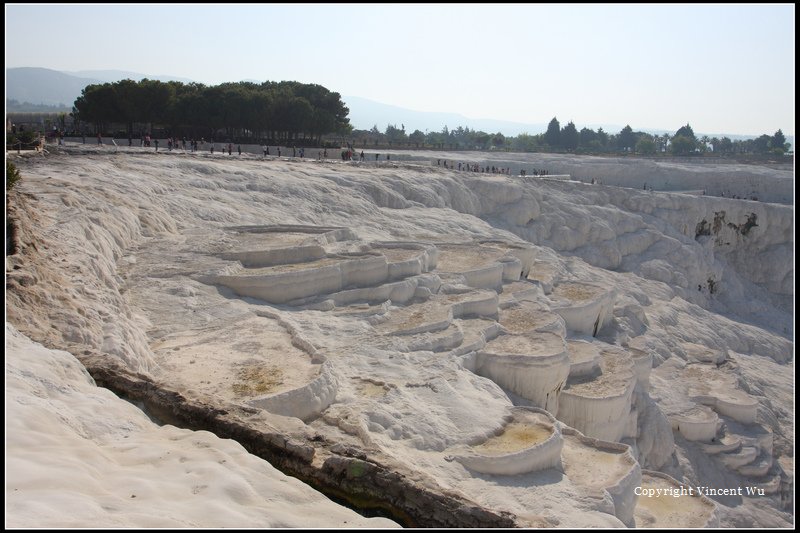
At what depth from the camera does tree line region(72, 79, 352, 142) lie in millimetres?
30953

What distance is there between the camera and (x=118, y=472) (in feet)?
13.5

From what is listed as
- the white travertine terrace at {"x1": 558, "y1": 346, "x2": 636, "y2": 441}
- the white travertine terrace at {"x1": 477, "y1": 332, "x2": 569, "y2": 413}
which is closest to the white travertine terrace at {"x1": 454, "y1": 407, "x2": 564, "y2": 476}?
the white travertine terrace at {"x1": 477, "y1": 332, "x2": 569, "y2": 413}

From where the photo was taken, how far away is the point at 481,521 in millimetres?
4418

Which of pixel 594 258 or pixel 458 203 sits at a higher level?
pixel 458 203

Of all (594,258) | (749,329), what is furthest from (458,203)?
(749,329)

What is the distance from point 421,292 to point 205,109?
23.4m

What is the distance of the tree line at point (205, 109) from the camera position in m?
31.0

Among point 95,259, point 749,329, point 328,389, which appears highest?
point 95,259

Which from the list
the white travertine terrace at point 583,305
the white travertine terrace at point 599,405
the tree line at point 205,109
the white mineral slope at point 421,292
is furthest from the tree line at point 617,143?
the white travertine terrace at point 599,405

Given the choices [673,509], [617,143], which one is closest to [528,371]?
[673,509]

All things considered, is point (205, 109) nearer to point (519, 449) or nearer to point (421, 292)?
point (421, 292)

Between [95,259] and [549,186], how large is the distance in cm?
2412

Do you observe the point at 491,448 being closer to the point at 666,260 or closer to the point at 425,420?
the point at 425,420

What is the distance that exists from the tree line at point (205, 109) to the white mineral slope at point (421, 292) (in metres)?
9.78
